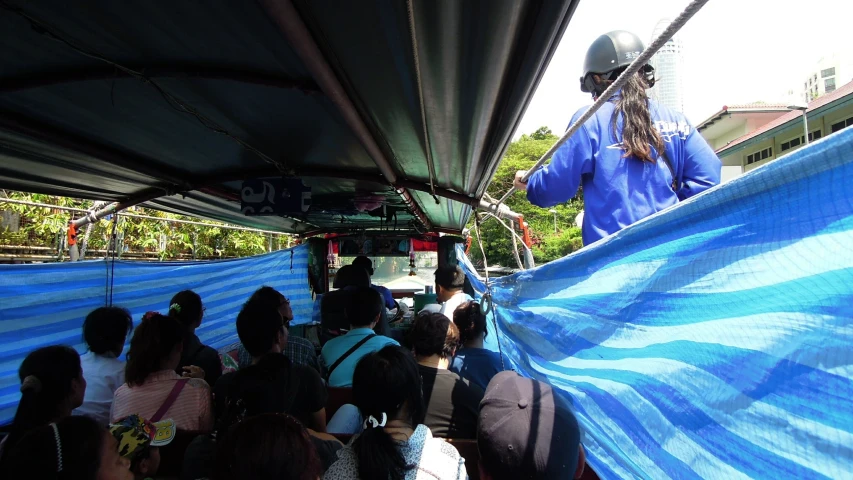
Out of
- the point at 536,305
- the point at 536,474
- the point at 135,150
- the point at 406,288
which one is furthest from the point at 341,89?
the point at 406,288

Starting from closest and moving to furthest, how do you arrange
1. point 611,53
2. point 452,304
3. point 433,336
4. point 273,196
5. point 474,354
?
point 611,53 < point 433,336 < point 474,354 < point 452,304 < point 273,196

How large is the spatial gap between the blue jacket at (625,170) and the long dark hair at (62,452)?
2.17 meters

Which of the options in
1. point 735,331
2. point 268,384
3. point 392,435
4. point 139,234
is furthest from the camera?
point 139,234

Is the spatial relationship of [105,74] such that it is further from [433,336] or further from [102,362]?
[433,336]

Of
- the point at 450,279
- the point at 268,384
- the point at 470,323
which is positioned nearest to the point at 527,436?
the point at 268,384

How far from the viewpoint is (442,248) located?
848 centimetres

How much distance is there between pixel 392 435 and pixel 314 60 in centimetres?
160

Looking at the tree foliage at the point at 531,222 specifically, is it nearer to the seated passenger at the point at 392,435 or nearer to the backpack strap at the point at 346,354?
the backpack strap at the point at 346,354

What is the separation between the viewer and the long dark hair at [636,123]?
2219 mm

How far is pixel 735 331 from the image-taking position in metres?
0.95

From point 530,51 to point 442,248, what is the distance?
6.64 m

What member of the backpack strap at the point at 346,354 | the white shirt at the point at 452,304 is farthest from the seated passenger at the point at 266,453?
the white shirt at the point at 452,304

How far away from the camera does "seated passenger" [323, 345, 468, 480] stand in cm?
167

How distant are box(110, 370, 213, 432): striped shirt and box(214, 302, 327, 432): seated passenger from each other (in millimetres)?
97
